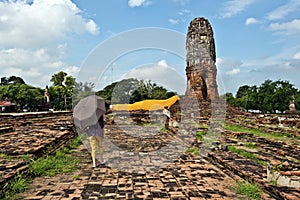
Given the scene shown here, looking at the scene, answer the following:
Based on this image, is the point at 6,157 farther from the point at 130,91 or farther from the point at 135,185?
the point at 130,91

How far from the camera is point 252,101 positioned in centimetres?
4028

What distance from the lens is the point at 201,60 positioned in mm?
17906

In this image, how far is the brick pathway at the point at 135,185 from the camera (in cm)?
320

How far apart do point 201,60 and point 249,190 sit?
597 inches

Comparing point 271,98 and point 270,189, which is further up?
point 271,98

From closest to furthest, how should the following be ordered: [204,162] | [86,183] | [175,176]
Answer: [86,183] → [175,176] → [204,162]

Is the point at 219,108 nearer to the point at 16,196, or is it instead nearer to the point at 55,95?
the point at 16,196

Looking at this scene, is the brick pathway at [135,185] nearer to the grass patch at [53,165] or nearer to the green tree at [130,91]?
the grass patch at [53,165]

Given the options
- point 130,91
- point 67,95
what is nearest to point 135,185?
point 130,91

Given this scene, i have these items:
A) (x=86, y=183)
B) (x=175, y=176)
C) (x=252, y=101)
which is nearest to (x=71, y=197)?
(x=86, y=183)

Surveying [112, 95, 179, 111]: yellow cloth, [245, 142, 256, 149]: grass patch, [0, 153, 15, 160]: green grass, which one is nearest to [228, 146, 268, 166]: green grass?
[245, 142, 256, 149]: grass patch

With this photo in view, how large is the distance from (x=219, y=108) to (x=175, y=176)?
40.4 feet

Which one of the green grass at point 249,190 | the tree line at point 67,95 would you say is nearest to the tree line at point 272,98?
the tree line at point 67,95

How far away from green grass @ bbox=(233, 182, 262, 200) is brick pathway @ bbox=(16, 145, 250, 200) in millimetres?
109
